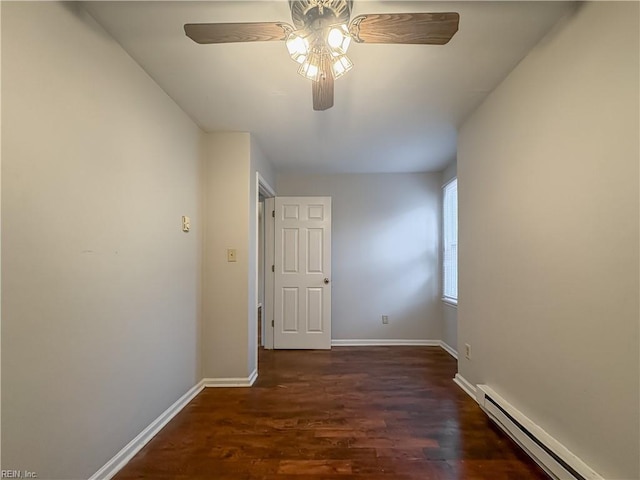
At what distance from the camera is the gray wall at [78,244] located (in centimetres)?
118

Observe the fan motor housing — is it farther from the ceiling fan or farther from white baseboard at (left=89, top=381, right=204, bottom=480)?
white baseboard at (left=89, top=381, right=204, bottom=480)

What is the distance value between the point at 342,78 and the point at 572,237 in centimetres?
159

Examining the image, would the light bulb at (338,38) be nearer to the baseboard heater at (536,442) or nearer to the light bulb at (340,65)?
the light bulb at (340,65)

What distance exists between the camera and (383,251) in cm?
428

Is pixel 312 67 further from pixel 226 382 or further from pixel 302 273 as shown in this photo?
pixel 302 273

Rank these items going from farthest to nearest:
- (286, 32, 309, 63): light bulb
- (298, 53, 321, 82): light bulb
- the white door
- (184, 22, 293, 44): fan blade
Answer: the white door
(298, 53, 321, 82): light bulb
(286, 32, 309, 63): light bulb
(184, 22, 293, 44): fan blade

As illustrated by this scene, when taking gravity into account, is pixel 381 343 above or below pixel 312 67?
below

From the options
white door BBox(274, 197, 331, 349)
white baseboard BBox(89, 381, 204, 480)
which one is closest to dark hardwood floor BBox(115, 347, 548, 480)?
white baseboard BBox(89, 381, 204, 480)

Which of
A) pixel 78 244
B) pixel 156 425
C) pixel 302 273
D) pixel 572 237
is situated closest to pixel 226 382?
pixel 156 425

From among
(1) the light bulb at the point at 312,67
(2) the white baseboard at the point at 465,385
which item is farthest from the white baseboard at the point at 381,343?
(1) the light bulb at the point at 312,67

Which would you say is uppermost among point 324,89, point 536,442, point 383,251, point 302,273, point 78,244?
point 324,89

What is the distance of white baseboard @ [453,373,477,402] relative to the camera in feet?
8.54

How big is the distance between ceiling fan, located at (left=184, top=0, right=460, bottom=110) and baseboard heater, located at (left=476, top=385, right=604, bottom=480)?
2.01 m

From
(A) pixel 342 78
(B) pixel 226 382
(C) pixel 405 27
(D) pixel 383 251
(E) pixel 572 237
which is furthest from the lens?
(D) pixel 383 251
